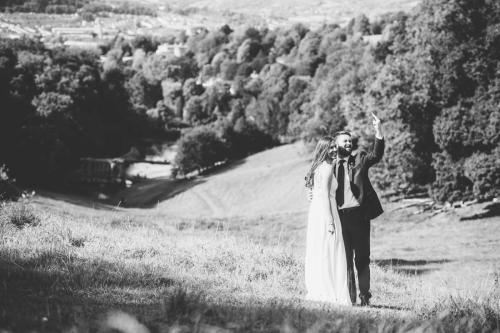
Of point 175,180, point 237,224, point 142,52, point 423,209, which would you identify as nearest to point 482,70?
point 423,209

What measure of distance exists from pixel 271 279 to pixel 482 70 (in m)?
23.5

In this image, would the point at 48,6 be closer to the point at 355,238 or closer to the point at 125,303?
the point at 355,238

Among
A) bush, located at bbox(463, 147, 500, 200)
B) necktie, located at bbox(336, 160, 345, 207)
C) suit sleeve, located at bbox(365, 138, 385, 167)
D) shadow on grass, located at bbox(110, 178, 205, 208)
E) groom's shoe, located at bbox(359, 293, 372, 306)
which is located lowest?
shadow on grass, located at bbox(110, 178, 205, 208)

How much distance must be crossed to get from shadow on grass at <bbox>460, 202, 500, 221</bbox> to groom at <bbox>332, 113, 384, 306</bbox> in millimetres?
23242

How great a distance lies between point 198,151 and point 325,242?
74351 millimetres

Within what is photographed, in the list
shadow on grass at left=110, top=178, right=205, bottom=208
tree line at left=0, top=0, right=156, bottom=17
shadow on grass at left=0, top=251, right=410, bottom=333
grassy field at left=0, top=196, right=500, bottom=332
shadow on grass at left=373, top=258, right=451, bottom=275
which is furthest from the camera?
tree line at left=0, top=0, right=156, bottom=17

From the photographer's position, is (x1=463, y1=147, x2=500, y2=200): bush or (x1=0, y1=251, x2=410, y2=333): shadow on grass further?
(x1=463, y1=147, x2=500, y2=200): bush

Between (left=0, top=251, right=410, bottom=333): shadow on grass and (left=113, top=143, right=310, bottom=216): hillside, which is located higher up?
(left=0, top=251, right=410, bottom=333): shadow on grass

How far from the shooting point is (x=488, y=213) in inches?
1139

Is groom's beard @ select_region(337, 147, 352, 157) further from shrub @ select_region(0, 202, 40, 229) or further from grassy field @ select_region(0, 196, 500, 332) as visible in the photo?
shrub @ select_region(0, 202, 40, 229)

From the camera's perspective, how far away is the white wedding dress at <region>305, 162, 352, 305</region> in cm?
773

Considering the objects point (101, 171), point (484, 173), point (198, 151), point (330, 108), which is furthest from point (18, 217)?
point (198, 151)

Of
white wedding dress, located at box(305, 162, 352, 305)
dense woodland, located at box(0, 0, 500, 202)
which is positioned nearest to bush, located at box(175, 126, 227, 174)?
dense woodland, located at box(0, 0, 500, 202)

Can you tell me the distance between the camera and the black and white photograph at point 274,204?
6461 mm
